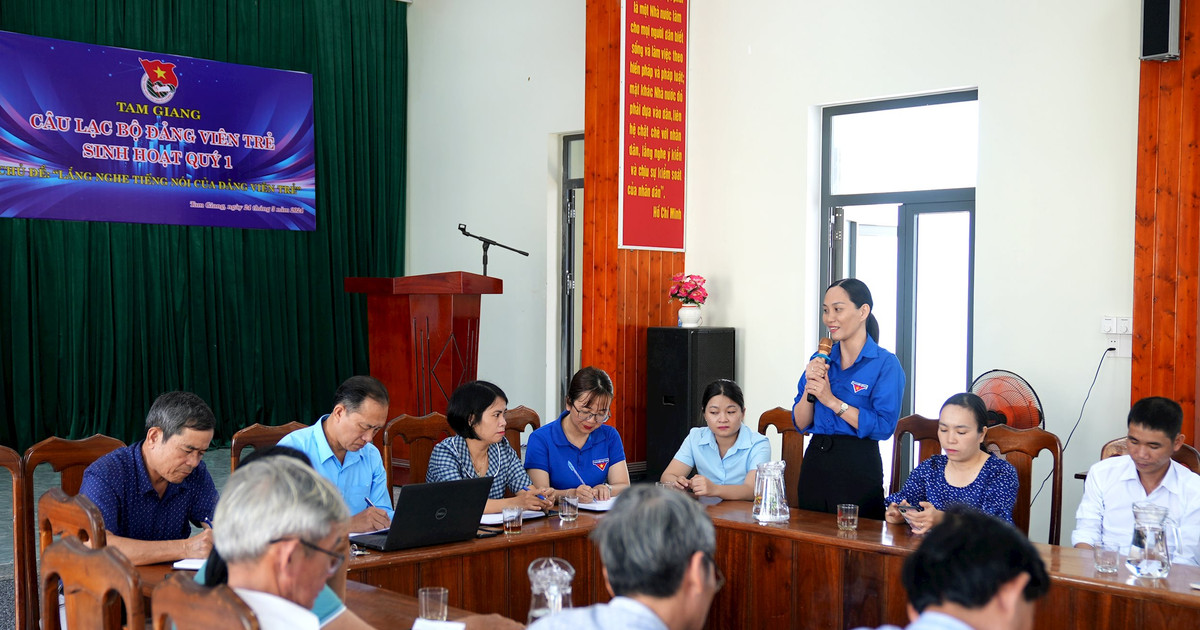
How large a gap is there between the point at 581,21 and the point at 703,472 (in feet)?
15.9

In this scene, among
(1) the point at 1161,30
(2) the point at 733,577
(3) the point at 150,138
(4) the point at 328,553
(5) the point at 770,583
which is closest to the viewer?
(4) the point at 328,553

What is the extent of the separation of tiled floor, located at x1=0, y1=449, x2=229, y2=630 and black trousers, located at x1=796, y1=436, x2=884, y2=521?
3.21m

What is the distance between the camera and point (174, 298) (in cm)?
873

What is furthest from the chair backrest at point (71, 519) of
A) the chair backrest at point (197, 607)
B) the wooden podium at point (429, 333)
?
the wooden podium at point (429, 333)

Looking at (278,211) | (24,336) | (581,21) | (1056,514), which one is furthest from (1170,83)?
(24,336)

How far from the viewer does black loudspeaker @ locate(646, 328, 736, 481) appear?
6766 mm

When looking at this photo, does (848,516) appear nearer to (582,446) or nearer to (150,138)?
(582,446)

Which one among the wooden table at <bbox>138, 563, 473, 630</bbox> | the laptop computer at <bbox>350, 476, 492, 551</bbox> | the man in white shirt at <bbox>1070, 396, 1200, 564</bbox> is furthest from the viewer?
the man in white shirt at <bbox>1070, 396, 1200, 564</bbox>

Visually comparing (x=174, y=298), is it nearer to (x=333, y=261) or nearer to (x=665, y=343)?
(x=333, y=261)

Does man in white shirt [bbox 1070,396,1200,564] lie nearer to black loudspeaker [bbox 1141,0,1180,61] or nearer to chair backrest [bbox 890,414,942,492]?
chair backrest [bbox 890,414,942,492]

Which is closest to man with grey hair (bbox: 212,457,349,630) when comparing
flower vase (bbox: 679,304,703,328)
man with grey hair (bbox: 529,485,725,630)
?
man with grey hair (bbox: 529,485,725,630)

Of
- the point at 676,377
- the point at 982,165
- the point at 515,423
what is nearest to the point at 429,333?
the point at 676,377

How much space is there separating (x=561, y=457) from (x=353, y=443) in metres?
1.04

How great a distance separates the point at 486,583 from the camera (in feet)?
11.0
